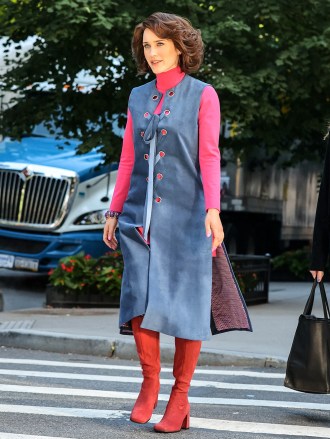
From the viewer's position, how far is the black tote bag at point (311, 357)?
6488mm

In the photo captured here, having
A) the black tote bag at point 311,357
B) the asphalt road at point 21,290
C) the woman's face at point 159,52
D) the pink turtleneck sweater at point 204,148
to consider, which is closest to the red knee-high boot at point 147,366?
the pink turtleneck sweater at point 204,148

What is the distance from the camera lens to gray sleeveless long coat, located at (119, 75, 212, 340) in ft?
19.3

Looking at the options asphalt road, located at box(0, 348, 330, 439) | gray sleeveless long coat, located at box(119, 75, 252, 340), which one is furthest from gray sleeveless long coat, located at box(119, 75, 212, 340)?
asphalt road, located at box(0, 348, 330, 439)

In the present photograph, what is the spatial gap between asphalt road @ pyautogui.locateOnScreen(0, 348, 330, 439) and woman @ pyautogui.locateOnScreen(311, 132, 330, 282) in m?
0.84

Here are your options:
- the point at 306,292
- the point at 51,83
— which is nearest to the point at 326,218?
the point at 51,83

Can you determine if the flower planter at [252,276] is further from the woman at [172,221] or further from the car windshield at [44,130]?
the woman at [172,221]

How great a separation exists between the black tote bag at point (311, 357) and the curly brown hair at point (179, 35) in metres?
1.37

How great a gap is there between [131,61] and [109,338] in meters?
5.98

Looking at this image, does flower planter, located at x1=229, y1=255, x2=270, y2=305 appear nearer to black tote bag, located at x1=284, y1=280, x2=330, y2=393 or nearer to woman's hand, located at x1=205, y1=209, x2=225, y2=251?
black tote bag, located at x1=284, y1=280, x2=330, y2=393

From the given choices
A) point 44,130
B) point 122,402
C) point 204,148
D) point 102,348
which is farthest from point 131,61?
point 204,148

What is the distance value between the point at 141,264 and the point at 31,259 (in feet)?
34.2

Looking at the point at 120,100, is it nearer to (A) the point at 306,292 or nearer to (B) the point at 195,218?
(A) the point at 306,292

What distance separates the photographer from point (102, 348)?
10.7 m

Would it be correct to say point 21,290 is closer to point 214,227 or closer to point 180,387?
point 180,387
